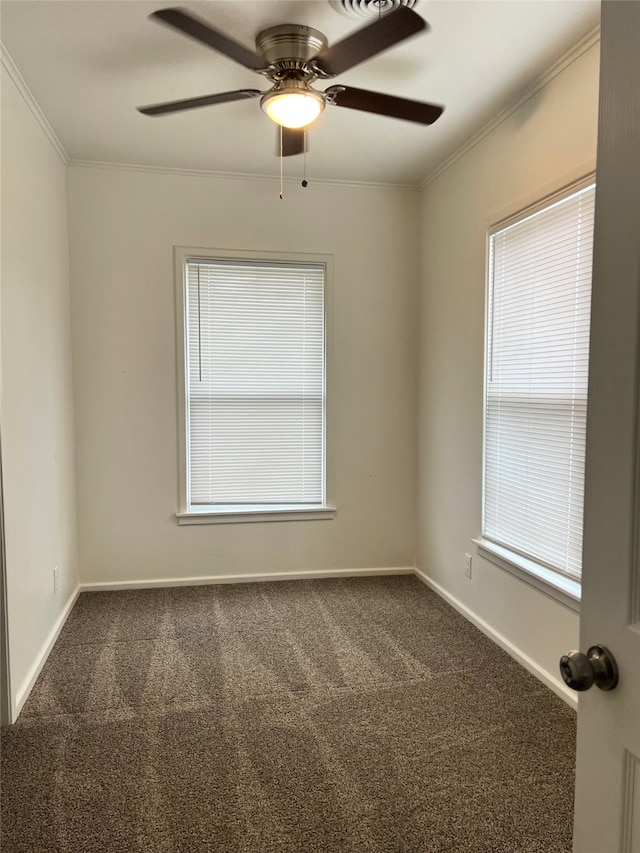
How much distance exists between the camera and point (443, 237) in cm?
344

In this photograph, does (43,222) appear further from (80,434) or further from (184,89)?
(80,434)

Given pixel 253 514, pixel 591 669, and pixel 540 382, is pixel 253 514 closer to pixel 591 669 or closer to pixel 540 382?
pixel 540 382

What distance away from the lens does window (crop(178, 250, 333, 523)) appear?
3.61m

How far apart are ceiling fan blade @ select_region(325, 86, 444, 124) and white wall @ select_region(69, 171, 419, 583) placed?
149cm

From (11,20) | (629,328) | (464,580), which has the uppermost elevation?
(11,20)

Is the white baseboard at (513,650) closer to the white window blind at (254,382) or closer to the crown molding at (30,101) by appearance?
the white window blind at (254,382)

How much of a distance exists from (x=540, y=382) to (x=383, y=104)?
1.37 meters

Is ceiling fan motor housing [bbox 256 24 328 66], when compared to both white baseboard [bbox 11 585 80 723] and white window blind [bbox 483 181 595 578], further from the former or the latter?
white baseboard [bbox 11 585 80 723]

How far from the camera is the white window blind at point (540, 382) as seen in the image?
7.43ft

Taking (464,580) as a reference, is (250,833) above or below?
below

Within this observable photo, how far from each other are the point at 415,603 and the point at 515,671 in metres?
0.90

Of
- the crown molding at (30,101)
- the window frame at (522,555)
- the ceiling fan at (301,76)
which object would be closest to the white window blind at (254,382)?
the crown molding at (30,101)

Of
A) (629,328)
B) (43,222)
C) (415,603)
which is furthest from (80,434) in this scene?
(629,328)

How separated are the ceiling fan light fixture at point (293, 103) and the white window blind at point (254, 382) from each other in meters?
1.48
